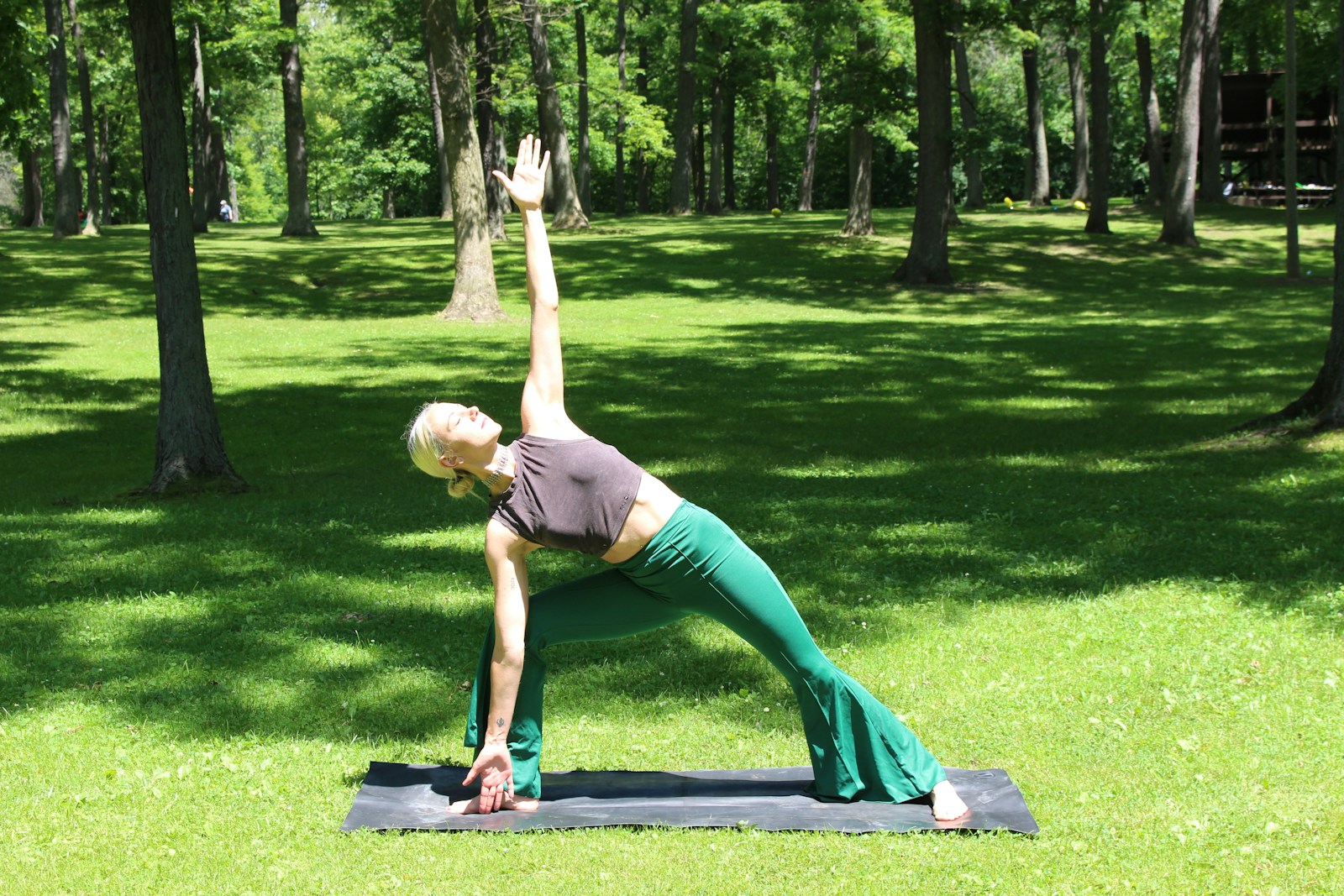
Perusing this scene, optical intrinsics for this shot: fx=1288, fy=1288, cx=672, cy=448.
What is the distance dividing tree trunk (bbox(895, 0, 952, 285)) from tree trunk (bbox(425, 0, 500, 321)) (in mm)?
9243

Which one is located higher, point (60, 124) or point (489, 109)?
point (489, 109)

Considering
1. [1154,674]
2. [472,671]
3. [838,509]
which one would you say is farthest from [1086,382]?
[472,671]

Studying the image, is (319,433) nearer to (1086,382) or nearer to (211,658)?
(211,658)

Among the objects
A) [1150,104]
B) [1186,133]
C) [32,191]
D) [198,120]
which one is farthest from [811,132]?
[32,191]

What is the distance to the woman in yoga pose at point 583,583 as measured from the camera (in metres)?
4.28

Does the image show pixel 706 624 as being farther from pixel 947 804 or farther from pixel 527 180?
pixel 527 180

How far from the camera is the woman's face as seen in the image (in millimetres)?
4191

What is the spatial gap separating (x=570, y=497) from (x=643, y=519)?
0.26 m

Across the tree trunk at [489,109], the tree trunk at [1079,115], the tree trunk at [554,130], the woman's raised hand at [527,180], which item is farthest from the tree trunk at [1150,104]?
the woman's raised hand at [527,180]

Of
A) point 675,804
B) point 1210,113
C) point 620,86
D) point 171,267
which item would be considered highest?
point 620,86

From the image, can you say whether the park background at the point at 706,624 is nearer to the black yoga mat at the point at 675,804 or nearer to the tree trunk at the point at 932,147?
the black yoga mat at the point at 675,804

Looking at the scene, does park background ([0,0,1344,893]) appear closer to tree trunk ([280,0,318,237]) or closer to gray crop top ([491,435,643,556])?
gray crop top ([491,435,643,556])

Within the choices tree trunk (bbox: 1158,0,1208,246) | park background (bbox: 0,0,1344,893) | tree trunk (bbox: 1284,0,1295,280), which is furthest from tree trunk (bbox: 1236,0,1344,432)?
tree trunk (bbox: 1158,0,1208,246)

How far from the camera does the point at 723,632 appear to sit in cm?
707
